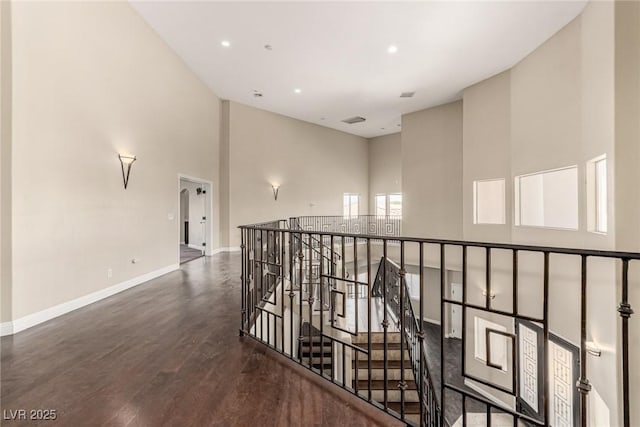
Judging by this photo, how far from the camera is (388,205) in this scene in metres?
12.8

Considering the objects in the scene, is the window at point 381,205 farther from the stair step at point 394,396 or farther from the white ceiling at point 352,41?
the stair step at point 394,396

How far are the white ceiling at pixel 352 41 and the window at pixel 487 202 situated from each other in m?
2.49

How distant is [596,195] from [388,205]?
8.79m

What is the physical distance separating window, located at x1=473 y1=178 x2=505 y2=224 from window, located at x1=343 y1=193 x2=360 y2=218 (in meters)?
6.03

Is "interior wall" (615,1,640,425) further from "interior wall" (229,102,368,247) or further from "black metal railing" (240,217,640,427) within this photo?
"interior wall" (229,102,368,247)

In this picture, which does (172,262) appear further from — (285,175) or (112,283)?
(285,175)

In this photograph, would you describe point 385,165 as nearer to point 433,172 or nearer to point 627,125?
point 433,172

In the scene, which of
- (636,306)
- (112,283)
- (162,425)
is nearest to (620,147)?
(636,306)

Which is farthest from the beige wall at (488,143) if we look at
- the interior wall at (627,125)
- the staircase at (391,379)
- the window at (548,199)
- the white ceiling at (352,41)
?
the staircase at (391,379)

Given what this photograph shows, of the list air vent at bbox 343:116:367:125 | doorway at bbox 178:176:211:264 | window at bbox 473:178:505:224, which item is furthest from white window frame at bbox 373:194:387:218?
doorway at bbox 178:176:211:264

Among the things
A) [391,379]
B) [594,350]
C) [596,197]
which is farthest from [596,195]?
[391,379]

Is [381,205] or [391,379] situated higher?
[381,205]

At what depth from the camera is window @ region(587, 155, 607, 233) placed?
13.0ft

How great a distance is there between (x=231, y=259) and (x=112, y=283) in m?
2.99
